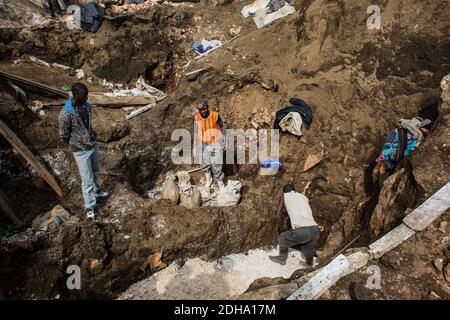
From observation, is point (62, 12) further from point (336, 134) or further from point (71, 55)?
point (336, 134)

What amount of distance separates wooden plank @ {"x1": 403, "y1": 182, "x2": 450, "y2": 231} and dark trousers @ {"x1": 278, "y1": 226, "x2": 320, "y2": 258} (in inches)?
50.9

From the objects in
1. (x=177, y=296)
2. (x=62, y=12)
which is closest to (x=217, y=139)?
(x=177, y=296)

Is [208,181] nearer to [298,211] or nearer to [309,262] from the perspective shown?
[298,211]

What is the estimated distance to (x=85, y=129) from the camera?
165 inches

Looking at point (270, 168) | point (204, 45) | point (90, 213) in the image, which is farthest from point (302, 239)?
point (204, 45)

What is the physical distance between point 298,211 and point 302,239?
1.24 feet

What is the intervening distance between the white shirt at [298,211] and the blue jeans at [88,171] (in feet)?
8.60

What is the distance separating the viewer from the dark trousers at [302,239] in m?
4.71

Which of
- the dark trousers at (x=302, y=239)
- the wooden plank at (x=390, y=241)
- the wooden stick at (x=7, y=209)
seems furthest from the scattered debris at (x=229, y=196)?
the wooden stick at (x=7, y=209)

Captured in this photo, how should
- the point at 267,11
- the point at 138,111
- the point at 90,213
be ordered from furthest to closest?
the point at 267,11 → the point at 138,111 → the point at 90,213

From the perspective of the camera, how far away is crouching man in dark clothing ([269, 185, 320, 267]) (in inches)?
186

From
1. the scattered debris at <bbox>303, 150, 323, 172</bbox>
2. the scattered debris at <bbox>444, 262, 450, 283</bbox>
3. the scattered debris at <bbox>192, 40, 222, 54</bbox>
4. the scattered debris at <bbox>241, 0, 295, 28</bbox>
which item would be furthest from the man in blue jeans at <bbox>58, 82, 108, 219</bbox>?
the scattered debris at <bbox>241, 0, 295, 28</bbox>

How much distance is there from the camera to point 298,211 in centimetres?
480
